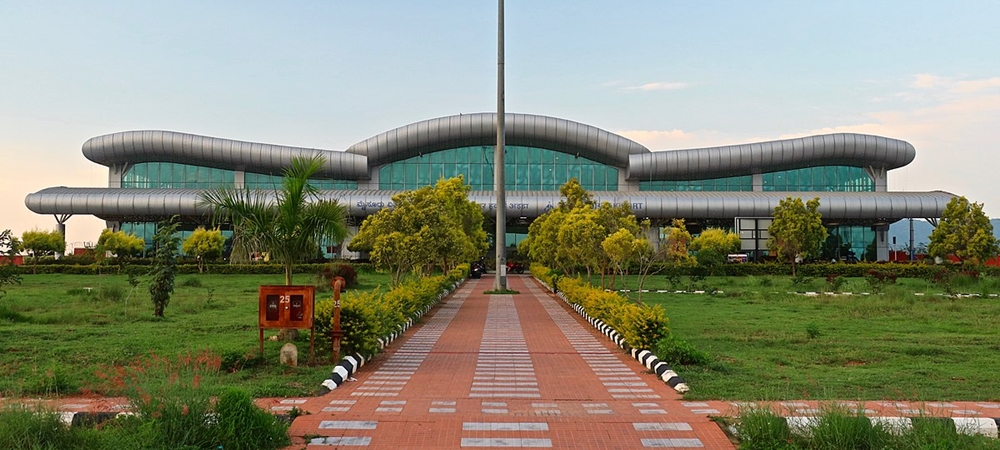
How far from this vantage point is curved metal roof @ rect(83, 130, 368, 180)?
194 feet

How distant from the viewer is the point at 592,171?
62062mm

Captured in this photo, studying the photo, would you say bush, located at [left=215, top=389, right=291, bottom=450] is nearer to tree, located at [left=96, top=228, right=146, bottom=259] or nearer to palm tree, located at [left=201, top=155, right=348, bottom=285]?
palm tree, located at [left=201, top=155, right=348, bottom=285]

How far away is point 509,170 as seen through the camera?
202 feet

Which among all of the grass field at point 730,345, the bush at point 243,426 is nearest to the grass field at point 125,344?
the grass field at point 730,345

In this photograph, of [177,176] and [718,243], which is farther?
[177,176]

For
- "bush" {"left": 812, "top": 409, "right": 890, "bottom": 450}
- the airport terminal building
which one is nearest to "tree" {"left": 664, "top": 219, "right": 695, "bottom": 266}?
"bush" {"left": 812, "top": 409, "right": 890, "bottom": 450}

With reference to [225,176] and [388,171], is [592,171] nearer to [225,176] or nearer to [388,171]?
[388,171]

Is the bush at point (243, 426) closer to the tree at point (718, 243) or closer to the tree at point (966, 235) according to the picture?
the tree at point (718, 243)

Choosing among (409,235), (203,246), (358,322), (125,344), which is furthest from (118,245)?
(358,322)

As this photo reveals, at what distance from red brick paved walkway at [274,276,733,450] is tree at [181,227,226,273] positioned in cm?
3526

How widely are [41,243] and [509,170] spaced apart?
32678 mm

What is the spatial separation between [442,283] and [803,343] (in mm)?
16678

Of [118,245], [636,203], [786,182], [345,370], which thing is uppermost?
[786,182]

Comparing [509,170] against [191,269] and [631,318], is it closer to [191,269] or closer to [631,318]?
[191,269]
